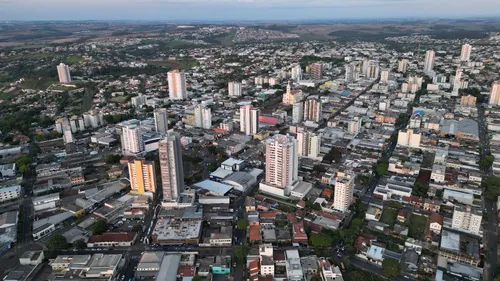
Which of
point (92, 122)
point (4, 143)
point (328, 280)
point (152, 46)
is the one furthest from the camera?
point (152, 46)

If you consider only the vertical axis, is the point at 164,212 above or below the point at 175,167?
below

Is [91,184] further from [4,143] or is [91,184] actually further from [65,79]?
[65,79]

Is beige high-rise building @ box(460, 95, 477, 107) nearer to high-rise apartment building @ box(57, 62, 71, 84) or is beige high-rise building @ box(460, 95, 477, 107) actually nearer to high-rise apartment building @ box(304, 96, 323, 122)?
high-rise apartment building @ box(304, 96, 323, 122)

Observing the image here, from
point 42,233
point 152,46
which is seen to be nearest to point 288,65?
point 152,46

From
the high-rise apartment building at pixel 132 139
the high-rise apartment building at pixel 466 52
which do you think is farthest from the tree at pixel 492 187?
the high-rise apartment building at pixel 466 52

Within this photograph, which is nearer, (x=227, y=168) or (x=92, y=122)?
(x=227, y=168)

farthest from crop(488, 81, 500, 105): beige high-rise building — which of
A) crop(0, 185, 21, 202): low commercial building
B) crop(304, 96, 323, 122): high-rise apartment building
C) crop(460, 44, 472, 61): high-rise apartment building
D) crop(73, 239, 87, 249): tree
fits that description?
crop(0, 185, 21, 202): low commercial building

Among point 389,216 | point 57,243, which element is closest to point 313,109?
point 389,216
